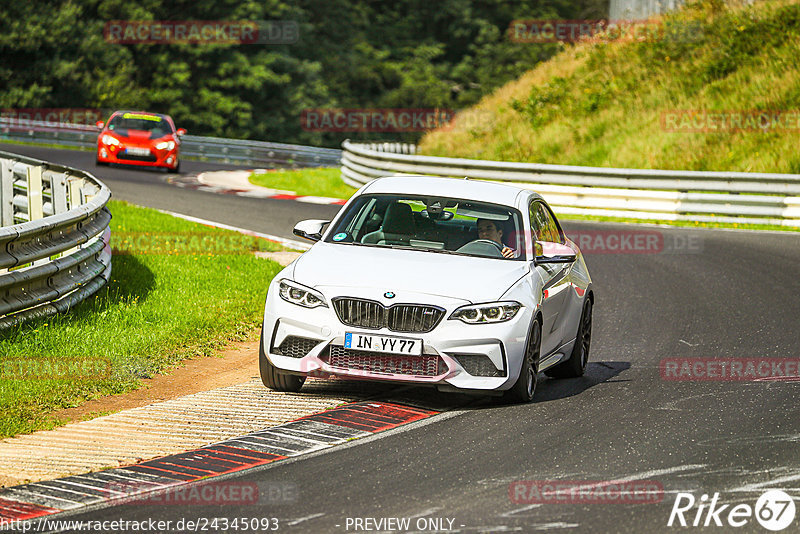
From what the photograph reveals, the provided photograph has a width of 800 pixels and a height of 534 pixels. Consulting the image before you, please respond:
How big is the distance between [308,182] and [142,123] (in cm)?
464

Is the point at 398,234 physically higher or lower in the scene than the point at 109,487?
higher

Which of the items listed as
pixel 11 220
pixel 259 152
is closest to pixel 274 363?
pixel 11 220

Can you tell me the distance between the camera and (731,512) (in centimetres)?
598

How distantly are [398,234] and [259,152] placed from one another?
112ft

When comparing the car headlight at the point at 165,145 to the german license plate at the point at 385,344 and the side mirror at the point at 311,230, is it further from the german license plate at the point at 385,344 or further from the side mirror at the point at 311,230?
the german license plate at the point at 385,344

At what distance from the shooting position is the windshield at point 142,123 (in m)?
31.2

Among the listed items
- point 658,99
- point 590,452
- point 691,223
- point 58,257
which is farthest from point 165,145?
point 590,452

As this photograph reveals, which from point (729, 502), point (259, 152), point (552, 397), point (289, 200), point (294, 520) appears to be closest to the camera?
point (294, 520)

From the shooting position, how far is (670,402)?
29.2 feet

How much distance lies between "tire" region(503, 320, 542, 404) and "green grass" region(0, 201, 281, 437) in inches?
113

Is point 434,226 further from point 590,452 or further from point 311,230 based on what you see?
point 590,452

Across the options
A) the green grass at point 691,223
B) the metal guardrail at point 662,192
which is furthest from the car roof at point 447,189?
the metal guardrail at point 662,192

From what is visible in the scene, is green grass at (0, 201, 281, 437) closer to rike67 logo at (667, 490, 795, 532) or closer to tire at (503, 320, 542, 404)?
tire at (503, 320, 542, 404)

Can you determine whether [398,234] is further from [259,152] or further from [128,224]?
[259,152]
